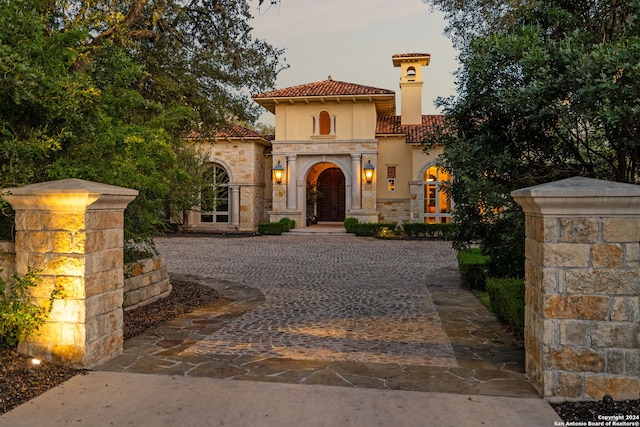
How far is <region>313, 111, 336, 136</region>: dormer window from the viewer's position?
2264 centimetres

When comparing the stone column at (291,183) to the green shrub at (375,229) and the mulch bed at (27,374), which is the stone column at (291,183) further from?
the mulch bed at (27,374)

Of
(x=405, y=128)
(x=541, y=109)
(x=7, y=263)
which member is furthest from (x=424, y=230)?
(x=7, y=263)

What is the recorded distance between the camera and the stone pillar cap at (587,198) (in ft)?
11.4

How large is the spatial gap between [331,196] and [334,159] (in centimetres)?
506

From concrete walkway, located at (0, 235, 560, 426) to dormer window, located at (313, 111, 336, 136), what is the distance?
48.3ft

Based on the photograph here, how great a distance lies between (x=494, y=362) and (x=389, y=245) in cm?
1244

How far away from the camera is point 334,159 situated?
75.0 ft

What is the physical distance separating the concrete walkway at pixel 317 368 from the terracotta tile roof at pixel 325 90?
14.7 metres

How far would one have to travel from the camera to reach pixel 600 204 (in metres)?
3.52

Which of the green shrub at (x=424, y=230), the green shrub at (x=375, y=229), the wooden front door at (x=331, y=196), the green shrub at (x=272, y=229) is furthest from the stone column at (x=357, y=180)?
the wooden front door at (x=331, y=196)

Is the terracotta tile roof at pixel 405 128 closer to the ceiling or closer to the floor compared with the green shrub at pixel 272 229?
closer to the ceiling

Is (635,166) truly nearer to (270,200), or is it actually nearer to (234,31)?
(234,31)

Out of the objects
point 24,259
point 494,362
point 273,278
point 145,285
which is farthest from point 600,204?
point 273,278

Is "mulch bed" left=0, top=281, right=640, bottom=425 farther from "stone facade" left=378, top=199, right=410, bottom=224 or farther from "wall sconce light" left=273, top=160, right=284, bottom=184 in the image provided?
"stone facade" left=378, top=199, right=410, bottom=224
